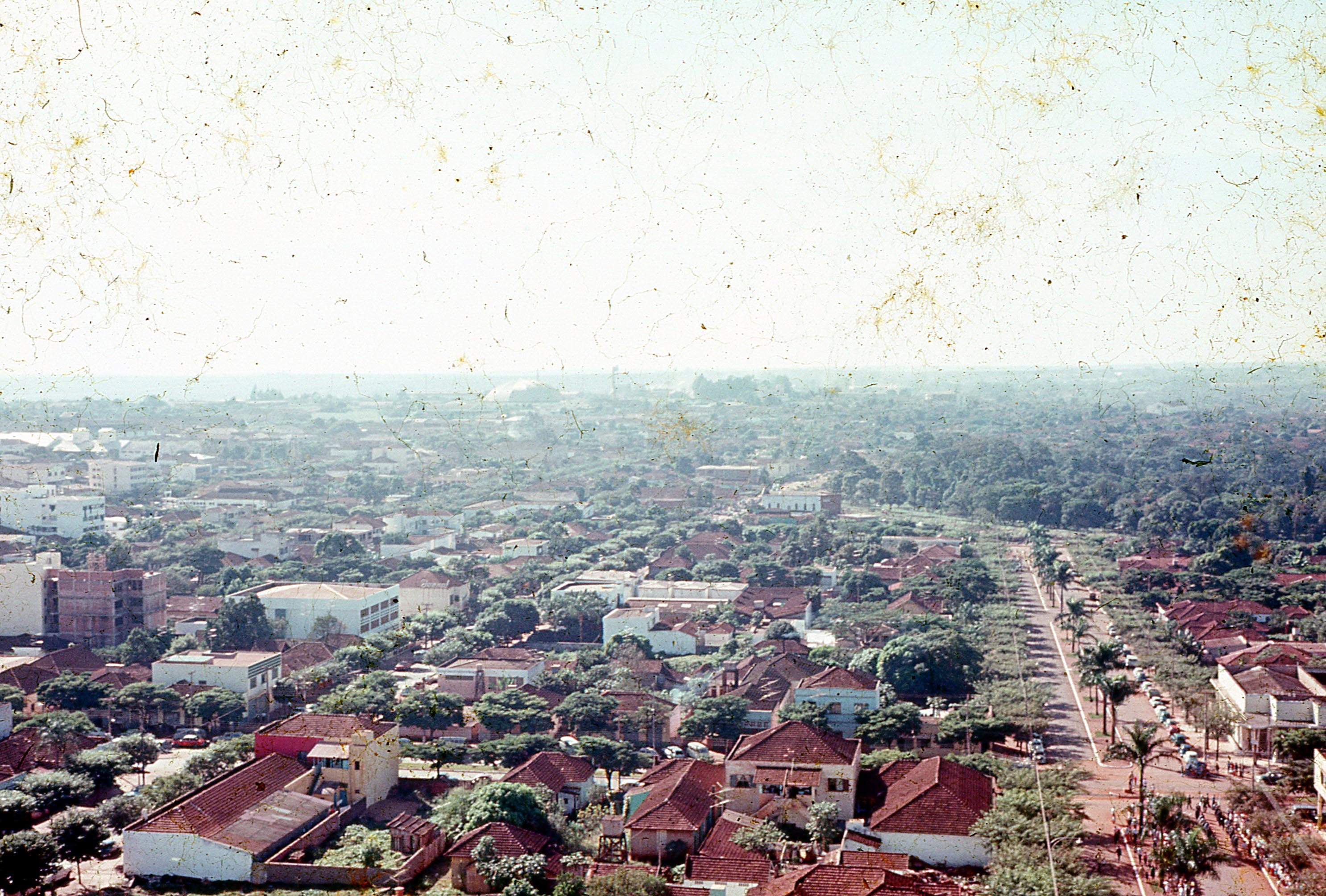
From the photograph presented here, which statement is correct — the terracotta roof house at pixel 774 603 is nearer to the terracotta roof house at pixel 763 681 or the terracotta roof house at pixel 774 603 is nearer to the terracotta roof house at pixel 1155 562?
the terracotta roof house at pixel 763 681

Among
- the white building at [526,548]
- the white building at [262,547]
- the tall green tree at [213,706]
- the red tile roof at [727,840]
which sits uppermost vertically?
the red tile roof at [727,840]

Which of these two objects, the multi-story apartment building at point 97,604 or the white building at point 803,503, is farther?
the white building at point 803,503

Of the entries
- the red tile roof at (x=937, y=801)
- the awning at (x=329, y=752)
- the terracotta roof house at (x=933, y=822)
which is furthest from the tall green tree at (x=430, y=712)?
the red tile roof at (x=937, y=801)

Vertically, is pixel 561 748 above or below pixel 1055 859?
below

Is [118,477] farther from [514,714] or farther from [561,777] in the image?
[561,777]

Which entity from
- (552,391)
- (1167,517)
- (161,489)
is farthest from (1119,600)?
(552,391)

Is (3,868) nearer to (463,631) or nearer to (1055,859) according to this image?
(1055,859)
